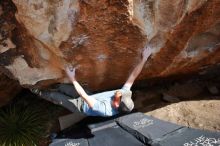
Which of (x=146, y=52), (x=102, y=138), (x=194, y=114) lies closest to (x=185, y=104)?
(x=194, y=114)

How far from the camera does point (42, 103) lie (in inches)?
226

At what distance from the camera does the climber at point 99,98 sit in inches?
149

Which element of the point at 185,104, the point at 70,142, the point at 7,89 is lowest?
the point at 70,142

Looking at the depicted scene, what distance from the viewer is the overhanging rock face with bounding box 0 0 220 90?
11.4 ft

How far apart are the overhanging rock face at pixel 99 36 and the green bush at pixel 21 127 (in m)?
1.39

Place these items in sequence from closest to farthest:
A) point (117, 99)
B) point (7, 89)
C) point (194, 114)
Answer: point (117, 99) < point (194, 114) < point (7, 89)

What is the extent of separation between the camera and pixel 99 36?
3.75 m

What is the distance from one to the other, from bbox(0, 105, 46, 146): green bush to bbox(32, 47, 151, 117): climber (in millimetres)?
1159

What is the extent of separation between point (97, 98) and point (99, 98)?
0.09 ft

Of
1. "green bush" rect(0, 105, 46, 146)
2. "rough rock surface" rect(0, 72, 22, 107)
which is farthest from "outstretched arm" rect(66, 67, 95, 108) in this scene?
"green bush" rect(0, 105, 46, 146)

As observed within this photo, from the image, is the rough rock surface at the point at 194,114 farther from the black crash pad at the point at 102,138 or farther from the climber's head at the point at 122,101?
the climber's head at the point at 122,101

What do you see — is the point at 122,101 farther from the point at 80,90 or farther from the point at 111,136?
the point at 111,136

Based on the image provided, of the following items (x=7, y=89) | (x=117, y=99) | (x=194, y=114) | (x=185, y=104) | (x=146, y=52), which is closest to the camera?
(x=117, y=99)

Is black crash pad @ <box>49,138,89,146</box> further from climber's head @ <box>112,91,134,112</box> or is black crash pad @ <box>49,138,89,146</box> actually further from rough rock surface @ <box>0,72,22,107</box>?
rough rock surface @ <box>0,72,22,107</box>
